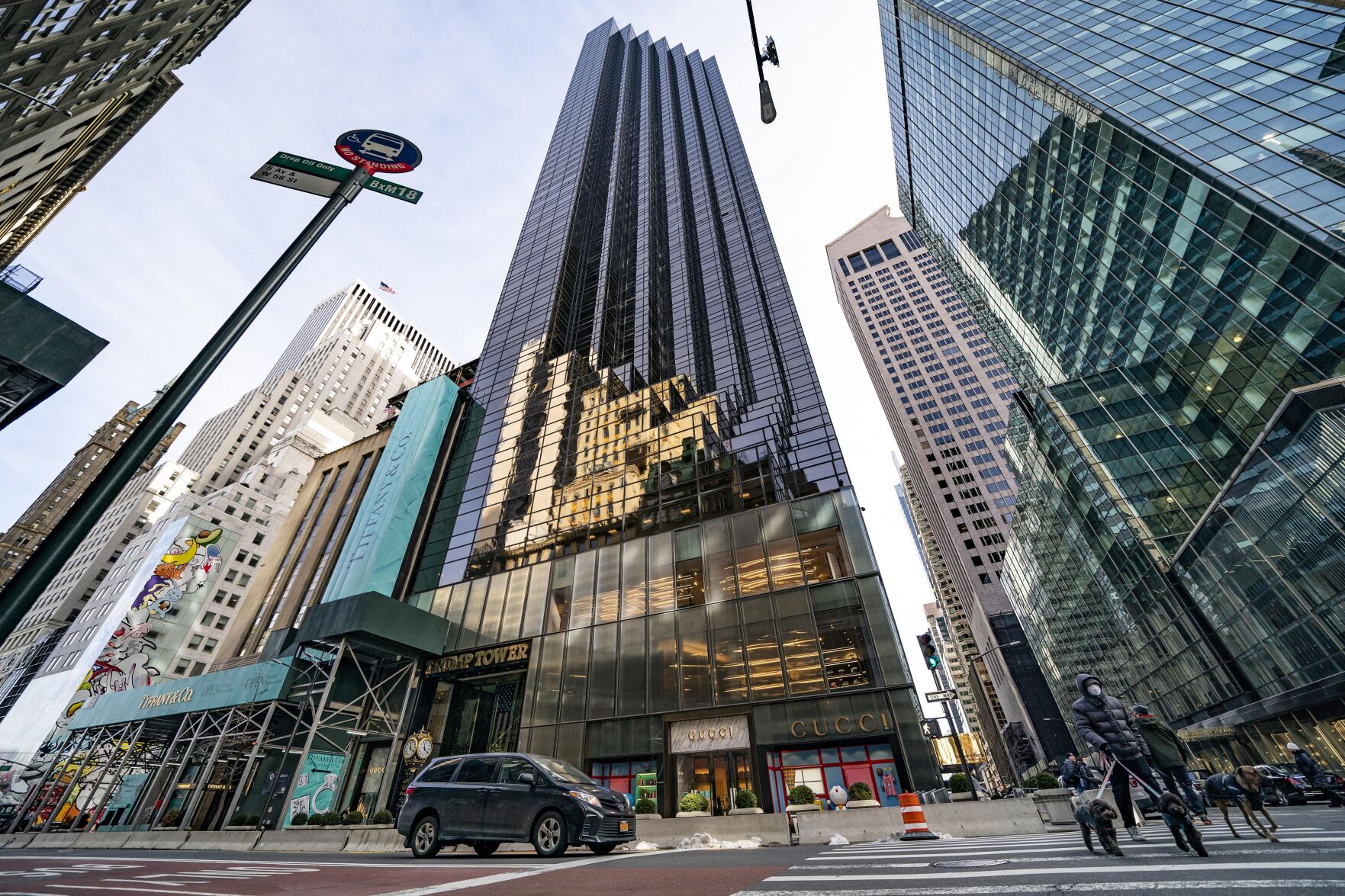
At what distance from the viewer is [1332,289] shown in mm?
23594

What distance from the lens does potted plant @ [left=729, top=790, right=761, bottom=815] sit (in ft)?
49.5

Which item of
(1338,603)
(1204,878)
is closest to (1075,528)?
(1338,603)

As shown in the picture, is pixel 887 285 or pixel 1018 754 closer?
pixel 1018 754

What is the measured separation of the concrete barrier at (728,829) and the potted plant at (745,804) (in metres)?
1.93

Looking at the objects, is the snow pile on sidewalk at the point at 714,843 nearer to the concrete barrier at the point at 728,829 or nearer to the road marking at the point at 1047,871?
the concrete barrier at the point at 728,829

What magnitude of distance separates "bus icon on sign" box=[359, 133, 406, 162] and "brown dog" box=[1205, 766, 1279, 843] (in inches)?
531

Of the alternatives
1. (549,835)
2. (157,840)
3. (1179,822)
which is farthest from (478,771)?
(157,840)

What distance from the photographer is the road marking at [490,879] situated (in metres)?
5.24

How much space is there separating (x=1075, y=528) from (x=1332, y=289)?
2723 cm

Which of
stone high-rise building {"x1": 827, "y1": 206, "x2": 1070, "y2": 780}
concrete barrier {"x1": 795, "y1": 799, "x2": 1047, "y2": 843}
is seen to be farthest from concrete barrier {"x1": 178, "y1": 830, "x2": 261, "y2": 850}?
stone high-rise building {"x1": 827, "y1": 206, "x2": 1070, "y2": 780}

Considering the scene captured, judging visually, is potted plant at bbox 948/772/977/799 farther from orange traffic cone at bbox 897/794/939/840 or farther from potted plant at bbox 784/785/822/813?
orange traffic cone at bbox 897/794/939/840

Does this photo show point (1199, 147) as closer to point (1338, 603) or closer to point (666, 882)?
point (1338, 603)

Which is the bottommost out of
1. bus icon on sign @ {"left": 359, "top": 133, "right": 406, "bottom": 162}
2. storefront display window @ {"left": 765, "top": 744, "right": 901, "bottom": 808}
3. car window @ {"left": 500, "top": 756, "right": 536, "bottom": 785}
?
car window @ {"left": 500, "top": 756, "right": 536, "bottom": 785}

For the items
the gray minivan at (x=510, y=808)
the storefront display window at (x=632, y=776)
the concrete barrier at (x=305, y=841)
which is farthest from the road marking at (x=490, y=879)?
the storefront display window at (x=632, y=776)
